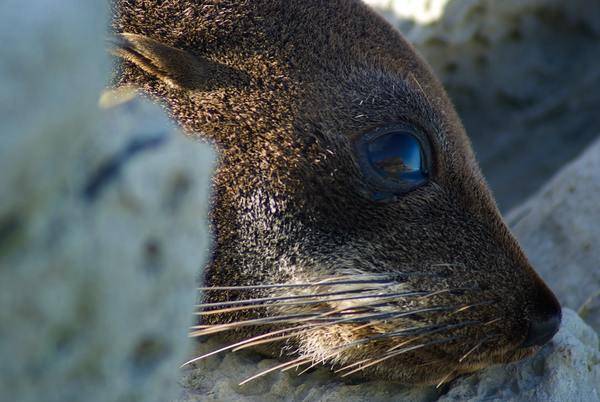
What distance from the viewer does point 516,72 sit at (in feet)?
19.9

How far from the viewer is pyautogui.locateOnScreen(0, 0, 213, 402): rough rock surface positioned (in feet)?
3.48

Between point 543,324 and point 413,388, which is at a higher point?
point 543,324

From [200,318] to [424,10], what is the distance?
343 centimetres

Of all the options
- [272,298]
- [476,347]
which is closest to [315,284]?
[272,298]

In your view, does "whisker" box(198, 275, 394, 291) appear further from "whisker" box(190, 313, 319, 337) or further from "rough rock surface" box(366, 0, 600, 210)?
"rough rock surface" box(366, 0, 600, 210)

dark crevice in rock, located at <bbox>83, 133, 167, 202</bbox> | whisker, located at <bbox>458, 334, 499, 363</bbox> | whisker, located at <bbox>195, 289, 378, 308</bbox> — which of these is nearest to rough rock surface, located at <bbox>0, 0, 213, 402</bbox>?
dark crevice in rock, located at <bbox>83, 133, 167, 202</bbox>

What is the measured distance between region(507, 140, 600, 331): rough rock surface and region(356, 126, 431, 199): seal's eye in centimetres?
112

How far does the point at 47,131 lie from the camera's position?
3.52 feet

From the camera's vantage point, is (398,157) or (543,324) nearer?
(543,324)

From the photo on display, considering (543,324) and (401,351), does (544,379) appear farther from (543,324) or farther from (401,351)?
(401,351)

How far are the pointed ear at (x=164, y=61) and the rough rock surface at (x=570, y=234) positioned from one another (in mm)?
1837

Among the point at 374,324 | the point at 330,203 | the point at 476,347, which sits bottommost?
the point at 476,347

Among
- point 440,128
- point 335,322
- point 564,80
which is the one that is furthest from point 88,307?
point 564,80

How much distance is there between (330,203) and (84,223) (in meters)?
1.72
